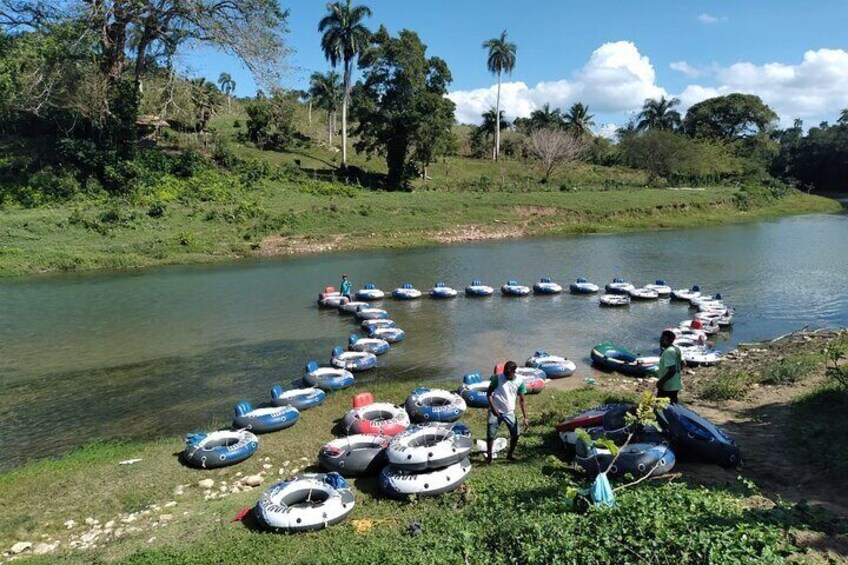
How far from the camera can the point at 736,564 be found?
21.5ft

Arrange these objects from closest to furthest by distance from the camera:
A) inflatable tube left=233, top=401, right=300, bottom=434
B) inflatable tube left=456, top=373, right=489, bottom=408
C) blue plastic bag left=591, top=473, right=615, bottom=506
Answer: blue plastic bag left=591, top=473, right=615, bottom=506 < inflatable tube left=233, top=401, right=300, bottom=434 < inflatable tube left=456, top=373, right=489, bottom=408

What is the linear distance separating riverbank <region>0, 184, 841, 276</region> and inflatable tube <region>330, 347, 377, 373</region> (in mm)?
23968

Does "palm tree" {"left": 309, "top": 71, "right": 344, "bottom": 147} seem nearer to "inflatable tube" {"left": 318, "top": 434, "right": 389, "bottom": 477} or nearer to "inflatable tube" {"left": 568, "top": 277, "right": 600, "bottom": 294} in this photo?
"inflatable tube" {"left": 568, "top": 277, "right": 600, "bottom": 294}

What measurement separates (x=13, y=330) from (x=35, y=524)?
17.8m

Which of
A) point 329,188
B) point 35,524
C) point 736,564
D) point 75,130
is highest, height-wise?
point 75,130

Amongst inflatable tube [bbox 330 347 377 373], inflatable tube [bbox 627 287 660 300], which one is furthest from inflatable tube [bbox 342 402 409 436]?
inflatable tube [bbox 627 287 660 300]

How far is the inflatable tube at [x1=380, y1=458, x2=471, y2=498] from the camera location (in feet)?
34.0

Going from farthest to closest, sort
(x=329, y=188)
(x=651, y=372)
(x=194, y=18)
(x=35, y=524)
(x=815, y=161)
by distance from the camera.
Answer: (x=815, y=161) → (x=329, y=188) → (x=194, y=18) → (x=651, y=372) → (x=35, y=524)

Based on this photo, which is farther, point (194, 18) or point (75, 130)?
point (75, 130)

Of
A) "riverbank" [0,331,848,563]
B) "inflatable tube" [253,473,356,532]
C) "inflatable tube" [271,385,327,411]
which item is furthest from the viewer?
"inflatable tube" [271,385,327,411]

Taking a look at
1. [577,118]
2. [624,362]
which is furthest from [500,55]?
[624,362]

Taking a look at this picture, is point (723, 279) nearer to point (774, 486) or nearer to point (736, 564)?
point (774, 486)

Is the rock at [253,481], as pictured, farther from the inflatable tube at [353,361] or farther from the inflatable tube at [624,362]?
the inflatable tube at [624,362]

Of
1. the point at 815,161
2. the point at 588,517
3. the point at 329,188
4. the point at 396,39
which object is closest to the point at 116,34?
the point at 329,188
